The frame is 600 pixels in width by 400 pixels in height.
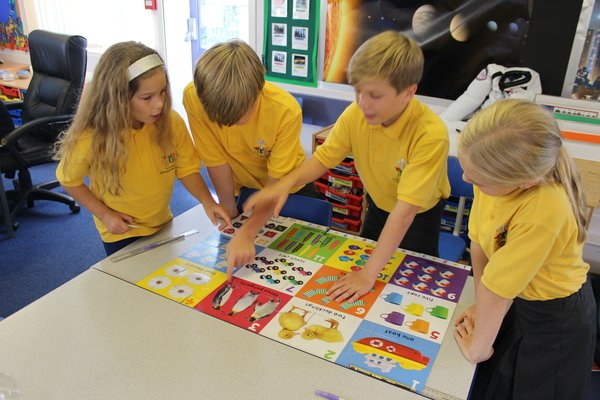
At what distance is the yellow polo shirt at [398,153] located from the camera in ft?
3.86

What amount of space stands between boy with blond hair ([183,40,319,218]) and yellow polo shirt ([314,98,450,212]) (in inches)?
5.4

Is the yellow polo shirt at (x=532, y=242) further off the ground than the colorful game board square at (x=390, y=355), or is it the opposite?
the yellow polo shirt at (x=532, y=242)

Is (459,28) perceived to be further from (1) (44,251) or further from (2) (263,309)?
(1) (44,251)

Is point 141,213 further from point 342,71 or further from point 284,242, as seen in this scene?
point 342,71

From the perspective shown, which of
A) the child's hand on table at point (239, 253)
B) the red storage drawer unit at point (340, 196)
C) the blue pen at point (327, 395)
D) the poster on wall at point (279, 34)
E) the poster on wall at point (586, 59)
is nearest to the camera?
the blue pen at point (327, 395)

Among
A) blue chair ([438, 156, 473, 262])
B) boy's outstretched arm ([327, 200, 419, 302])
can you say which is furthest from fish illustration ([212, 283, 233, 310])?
blue chair ([438, 156, 473, 262])

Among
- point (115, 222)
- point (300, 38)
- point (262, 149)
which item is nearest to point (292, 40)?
point (300, 38)

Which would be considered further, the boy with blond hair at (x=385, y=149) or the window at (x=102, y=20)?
the window at (x=102, y=20)

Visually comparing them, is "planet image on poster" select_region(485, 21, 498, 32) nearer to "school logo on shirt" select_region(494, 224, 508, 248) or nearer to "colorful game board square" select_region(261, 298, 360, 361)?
"school logo on shirt" select_region(494, 224, 508, 248)

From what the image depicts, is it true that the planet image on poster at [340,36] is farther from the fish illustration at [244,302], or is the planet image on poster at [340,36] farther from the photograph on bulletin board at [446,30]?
the fish illustration at [244,302]

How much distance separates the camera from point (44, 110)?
2967 mm

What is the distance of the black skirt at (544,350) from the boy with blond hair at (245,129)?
29.8 inches

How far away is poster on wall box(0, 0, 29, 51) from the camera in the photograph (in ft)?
14.0

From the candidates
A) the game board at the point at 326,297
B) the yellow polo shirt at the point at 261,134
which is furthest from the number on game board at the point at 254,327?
the yellow polo shirt at the point at 261,134
